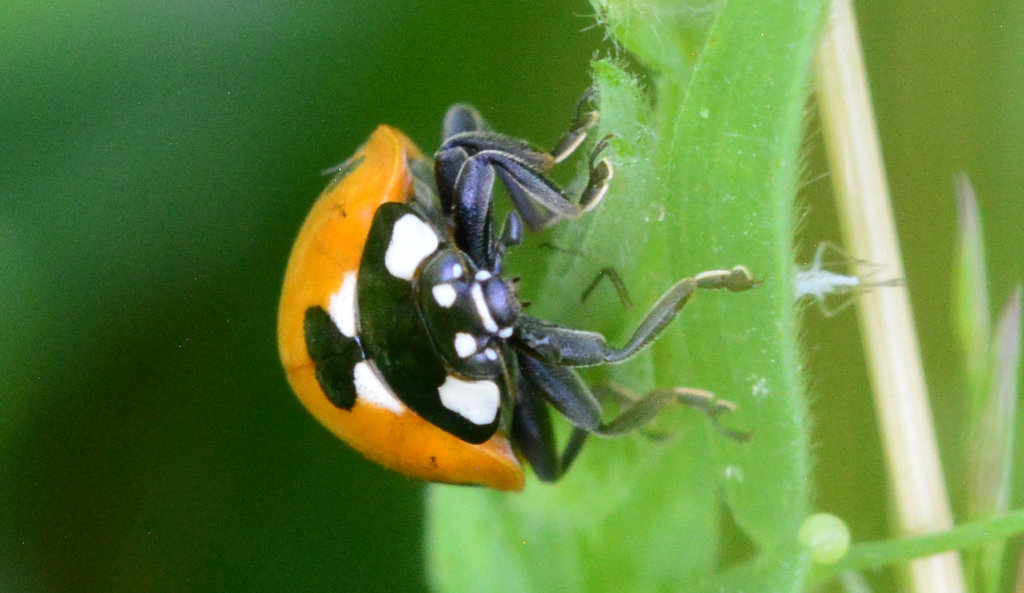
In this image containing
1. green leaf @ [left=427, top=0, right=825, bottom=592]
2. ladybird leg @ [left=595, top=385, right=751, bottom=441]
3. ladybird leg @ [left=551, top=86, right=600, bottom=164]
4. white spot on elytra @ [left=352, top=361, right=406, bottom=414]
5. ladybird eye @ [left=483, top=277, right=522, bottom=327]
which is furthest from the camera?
white spot on elytra @ [left=352, top=361, right=406, bottom=414]

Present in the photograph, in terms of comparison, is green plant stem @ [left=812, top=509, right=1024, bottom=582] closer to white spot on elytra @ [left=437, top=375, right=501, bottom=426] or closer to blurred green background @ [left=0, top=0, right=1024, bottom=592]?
white spot on elytra @ [left=437, top=375, right=501, bottom=426]

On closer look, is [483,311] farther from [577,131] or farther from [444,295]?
[577,131]

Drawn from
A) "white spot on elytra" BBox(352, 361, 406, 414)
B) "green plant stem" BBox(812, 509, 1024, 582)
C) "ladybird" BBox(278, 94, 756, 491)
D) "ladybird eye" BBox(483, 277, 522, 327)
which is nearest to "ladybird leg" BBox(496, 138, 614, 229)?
"ladybird" BBox(278, 94, 756, 491)

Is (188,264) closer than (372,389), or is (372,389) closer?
(372,389)

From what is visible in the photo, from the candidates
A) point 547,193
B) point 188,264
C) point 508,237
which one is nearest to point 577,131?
point 547,193

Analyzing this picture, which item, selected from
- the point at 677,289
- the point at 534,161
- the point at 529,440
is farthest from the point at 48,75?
the point at 677,289

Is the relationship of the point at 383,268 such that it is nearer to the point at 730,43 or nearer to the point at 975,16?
the point at 730,43
